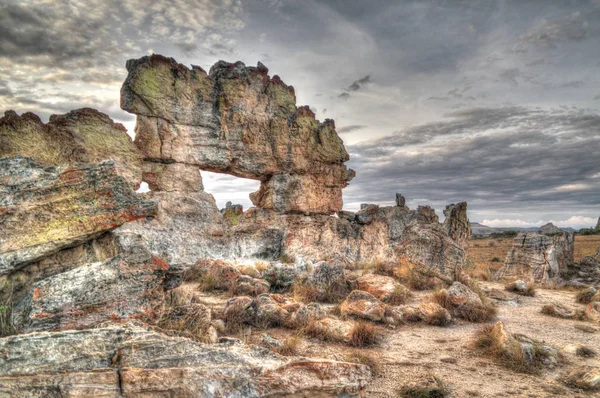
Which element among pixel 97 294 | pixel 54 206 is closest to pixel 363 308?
pixel 97 294

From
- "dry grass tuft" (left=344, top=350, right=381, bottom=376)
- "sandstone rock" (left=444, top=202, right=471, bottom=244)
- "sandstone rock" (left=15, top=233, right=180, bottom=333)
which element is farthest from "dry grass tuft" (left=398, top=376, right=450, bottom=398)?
"sandstone rock" (left=444, top=202, right=471, bottom=244)

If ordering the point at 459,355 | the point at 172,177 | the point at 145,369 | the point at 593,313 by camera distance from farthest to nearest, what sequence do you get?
the point at 172,177, the point at 593,313, the point at 459,355, the point at 145,369

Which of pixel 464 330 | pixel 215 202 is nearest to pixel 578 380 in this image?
pixel 464 330

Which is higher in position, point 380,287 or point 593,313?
point 380,287

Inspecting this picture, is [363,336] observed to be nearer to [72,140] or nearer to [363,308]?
[363,308]

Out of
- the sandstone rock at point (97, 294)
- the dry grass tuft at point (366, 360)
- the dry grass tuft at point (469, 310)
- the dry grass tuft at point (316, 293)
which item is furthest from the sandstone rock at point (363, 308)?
the sandstone rock at point (97, 294)

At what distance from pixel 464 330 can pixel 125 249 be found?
5.94 meters

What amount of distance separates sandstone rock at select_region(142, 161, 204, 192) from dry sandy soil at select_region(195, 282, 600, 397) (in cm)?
646

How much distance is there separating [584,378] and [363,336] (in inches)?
107

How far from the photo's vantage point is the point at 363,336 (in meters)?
5.39

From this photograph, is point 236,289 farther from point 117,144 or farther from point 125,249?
point 117,144

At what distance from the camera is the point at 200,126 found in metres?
13.7

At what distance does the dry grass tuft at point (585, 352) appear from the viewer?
16.5ft

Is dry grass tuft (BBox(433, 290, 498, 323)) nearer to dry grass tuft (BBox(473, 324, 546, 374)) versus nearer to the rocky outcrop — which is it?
dry grass tuft (BBox(473, 324, 546, 374))
